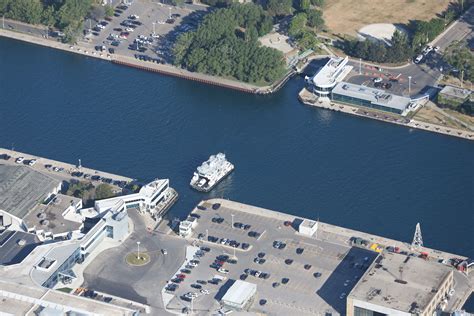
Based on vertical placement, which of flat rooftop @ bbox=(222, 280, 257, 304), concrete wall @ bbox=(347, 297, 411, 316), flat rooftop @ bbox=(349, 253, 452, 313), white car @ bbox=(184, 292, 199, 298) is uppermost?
flat rooftop @ bbox=(349, 253, 452, 313)

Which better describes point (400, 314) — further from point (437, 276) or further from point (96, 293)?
point (96, 293)

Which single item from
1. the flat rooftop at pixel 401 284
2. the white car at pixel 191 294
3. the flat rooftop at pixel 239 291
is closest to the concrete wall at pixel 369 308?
the flat rooftop at pixel 401 284

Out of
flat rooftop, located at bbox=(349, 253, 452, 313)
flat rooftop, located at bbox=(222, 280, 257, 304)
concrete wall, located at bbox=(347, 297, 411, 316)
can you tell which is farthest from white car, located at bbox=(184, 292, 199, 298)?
flat rooftop, located at bbox=(349, 253, 452, 313)

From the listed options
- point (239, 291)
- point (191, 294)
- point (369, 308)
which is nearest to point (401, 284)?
point (369, 308)

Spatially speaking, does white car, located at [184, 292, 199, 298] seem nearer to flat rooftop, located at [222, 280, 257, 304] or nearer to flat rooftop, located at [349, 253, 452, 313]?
flat rooftop, located at [222, 280, 257, 304]

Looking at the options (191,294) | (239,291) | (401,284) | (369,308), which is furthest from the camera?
(191,294)

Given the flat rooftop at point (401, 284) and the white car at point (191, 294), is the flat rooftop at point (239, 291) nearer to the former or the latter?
the white car at point (191, 294)

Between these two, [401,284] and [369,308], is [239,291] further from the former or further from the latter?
[401,284]

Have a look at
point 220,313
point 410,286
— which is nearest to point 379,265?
point 410,286

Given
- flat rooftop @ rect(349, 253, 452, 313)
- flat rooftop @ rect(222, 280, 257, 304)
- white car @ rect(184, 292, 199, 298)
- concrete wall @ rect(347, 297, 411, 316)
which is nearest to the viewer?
concrete wall @ rect(347, 297, 411, 316)

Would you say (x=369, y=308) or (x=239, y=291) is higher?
(x=369, y=308)
